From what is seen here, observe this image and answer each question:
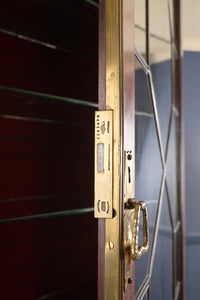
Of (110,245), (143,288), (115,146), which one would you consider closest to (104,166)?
(115,146)

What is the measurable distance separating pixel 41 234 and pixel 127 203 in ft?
1.99

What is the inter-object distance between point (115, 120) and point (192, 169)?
1740mm

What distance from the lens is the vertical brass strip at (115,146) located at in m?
0.58

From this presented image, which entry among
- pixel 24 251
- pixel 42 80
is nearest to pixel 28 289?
pixel 24 251

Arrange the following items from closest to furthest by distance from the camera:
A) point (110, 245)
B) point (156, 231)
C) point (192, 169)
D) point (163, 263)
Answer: point (110, 245)
point (156, 231)
point (163, 263)
point (192, 169)

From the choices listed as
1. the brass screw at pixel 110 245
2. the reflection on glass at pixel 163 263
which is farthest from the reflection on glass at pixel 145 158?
the brass screw at pixel 110 245

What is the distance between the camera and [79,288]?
1268 millimetres

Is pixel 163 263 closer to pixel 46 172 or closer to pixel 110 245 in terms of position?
pixel 46 172

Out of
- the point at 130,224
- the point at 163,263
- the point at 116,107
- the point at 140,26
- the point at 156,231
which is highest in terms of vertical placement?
the point at 140,26

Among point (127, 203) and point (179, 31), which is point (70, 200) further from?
point (179, 31)

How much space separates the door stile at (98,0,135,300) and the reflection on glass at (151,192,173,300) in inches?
20.9

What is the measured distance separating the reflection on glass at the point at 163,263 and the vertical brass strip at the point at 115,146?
55 centimetres

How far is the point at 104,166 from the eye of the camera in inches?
23.3

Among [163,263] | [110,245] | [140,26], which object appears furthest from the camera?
[163,263]
